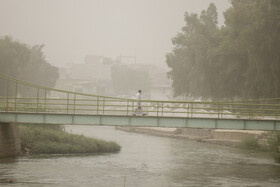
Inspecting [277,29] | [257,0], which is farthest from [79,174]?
[257,0]

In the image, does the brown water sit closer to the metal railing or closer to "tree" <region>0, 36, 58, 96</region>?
the metal railing

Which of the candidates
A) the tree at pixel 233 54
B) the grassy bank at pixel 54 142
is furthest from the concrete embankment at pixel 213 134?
the grassy bank at pixel 54 142

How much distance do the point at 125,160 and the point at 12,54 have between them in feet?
160

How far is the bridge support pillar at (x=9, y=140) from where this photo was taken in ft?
129

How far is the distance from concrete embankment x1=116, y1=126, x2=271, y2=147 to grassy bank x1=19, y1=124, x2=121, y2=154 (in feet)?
48.9

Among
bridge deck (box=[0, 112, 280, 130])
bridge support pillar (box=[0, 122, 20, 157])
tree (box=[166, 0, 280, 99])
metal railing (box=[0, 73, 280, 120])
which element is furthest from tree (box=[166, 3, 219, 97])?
bridge deck (box=[0, 112, 280, 130])

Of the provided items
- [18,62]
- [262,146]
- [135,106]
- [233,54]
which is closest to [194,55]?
[233,54]

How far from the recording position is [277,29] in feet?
163

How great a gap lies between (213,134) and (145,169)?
92.9 ft

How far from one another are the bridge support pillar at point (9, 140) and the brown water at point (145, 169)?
1164 millimetres

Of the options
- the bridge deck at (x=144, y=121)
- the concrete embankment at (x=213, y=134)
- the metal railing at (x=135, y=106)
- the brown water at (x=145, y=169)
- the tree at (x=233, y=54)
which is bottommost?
the brown water at (x=145, y=169)

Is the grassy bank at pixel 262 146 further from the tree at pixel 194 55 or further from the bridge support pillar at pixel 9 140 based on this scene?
the bridge support pillar at pixel 9 140

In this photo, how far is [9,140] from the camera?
4031 cm

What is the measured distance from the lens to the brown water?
32219mm
